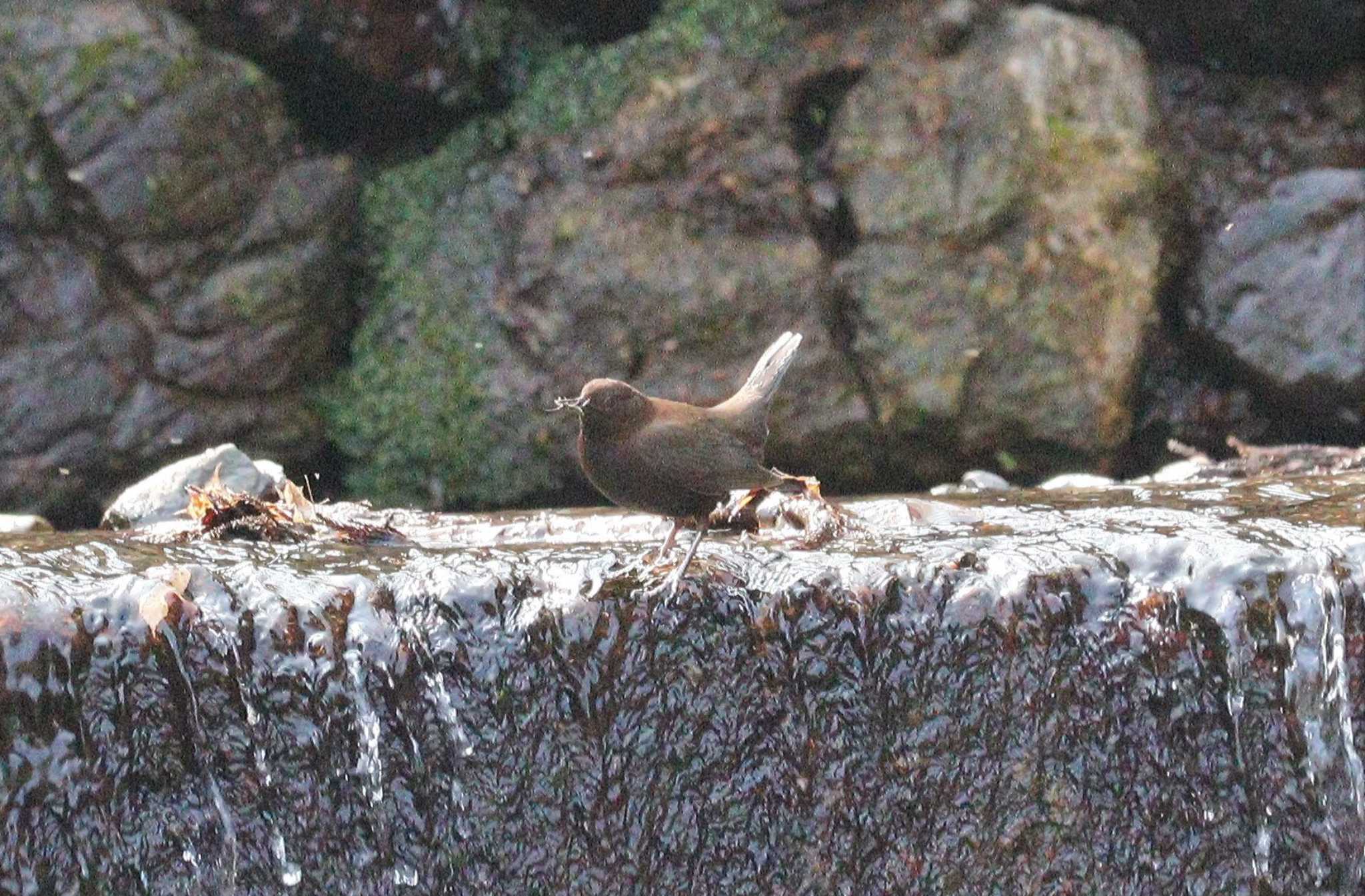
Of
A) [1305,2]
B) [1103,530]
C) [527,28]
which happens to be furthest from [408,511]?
[1305,2]

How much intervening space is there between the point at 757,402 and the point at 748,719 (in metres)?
0.94

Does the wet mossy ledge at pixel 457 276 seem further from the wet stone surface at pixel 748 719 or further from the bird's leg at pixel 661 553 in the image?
the wet stone surface at pixel 748 719

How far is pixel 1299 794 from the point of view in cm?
337

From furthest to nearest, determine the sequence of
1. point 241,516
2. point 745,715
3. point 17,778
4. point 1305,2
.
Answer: point 1305,2 → point 241,516 → point 745,715 → point 17,778

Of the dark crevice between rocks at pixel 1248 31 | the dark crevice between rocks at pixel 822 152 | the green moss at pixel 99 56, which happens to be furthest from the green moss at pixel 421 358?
the dark crevice between rocks at pixel 1248 31

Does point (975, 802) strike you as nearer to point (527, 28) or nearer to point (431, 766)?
point (431, 766)

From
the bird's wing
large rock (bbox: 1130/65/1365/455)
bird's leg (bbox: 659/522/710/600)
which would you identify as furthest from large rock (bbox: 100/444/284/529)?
large rock (bbox: 1130/65/1365/455)

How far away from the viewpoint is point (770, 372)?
421cm

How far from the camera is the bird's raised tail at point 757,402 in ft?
12.8

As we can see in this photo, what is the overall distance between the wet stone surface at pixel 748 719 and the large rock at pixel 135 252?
3682 mm

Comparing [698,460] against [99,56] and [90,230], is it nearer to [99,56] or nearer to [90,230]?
[90,230]

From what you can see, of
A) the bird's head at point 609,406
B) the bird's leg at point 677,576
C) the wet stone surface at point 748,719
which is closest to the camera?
the wet stone surface at point 748,719

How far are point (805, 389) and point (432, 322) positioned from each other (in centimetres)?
167

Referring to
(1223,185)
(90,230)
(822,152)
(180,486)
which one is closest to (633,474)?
(180,486)
